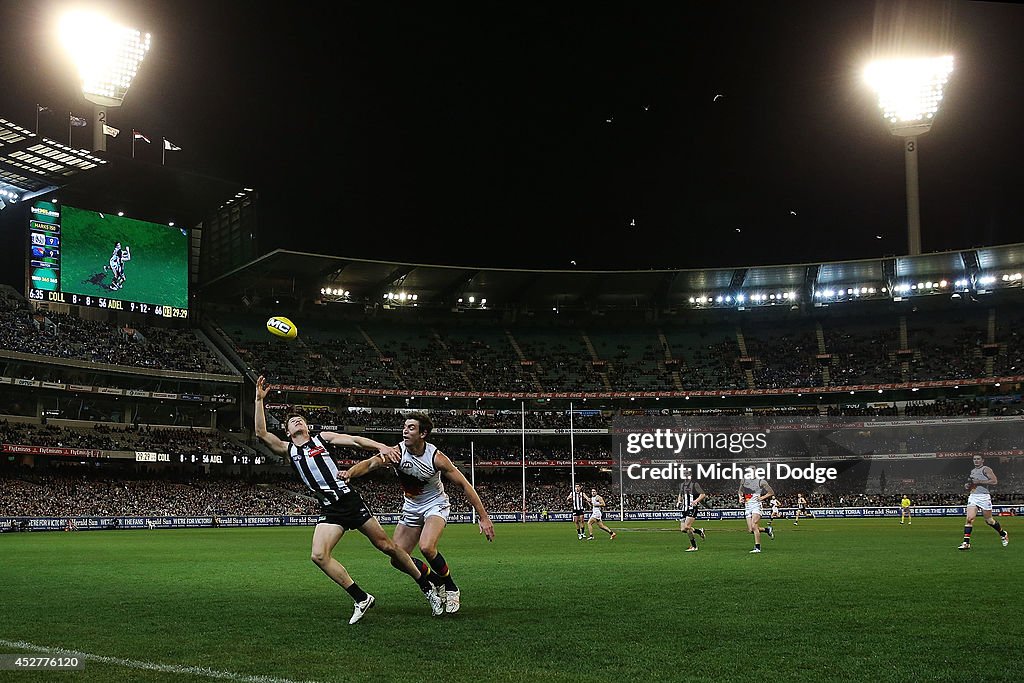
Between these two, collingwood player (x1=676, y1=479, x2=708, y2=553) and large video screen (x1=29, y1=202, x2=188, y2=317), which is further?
large video screen (x1=29, y1=202, x2=188, y2=317)

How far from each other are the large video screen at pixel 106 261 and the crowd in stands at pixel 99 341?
11.0 feet

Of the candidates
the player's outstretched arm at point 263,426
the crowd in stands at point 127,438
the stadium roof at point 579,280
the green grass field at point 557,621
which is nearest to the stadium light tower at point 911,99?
the stadium roof at point 579,280

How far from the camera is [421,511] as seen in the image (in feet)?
41.9

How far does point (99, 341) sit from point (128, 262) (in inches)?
256

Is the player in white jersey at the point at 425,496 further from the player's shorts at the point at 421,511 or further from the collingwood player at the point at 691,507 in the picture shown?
the collingwood player at the point at 691,507

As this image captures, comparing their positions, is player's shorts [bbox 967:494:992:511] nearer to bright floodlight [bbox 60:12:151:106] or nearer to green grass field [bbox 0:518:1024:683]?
green grass field [bbox 0:518:1024:683]

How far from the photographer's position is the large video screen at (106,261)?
66.5 meters

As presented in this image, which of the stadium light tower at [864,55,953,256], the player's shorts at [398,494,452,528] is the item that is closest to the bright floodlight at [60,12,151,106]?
the stadium light tower at [864,55,953,256]

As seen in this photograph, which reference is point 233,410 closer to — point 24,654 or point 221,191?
point 221,191

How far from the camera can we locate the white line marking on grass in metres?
8.16

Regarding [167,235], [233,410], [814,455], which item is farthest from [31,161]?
[814,455]

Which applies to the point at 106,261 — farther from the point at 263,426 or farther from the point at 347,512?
the point at 347,512

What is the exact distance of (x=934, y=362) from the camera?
80.9 metres

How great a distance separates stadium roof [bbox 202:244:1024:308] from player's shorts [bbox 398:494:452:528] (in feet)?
212
